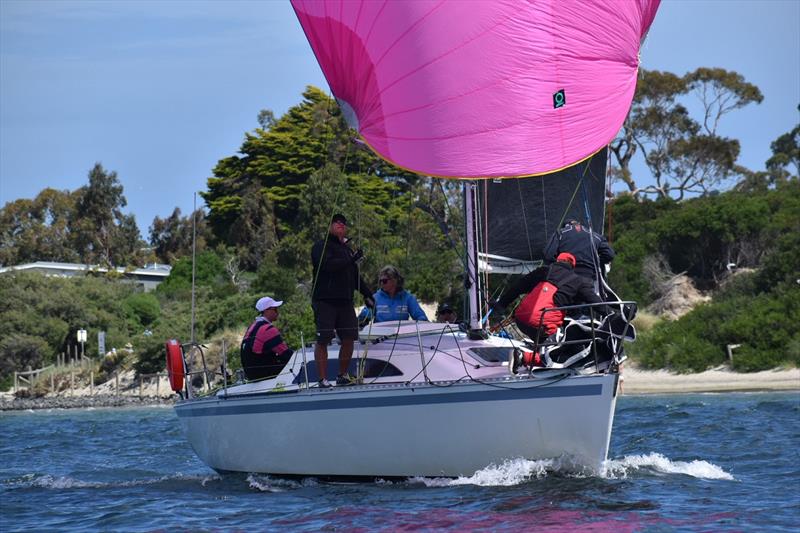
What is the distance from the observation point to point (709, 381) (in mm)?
30406

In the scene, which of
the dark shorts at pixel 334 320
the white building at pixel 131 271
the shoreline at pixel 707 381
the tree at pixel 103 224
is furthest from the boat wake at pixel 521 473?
the tree at pixel 103 224

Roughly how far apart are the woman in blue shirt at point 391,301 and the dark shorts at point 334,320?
1.11m

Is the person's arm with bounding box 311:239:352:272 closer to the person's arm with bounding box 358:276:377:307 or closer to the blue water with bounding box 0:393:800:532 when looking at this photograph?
the person's arm with bounding box 358:276:377:307

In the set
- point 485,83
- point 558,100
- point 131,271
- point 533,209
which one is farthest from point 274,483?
point 131,271

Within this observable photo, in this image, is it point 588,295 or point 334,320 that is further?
point 334,320

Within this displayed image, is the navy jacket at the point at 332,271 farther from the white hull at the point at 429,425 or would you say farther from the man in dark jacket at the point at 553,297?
the man in dark jacket at the point at 553,297

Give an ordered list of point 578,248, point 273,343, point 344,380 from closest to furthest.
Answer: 1. point 578,248
2. point 344,380
3. point 273,343

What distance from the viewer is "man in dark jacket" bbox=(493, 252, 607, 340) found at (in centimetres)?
1161

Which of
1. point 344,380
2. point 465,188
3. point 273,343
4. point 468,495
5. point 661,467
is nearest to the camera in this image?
point 468,495

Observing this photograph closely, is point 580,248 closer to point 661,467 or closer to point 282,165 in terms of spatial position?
point 661,467

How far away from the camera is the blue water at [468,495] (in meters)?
10.3

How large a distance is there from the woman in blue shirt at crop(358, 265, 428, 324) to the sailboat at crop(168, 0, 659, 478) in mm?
665

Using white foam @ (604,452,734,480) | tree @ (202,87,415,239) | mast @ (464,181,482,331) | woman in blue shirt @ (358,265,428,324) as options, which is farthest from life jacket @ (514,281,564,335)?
tree @ (202,87,415,239)

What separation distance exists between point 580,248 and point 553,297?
0.79m
